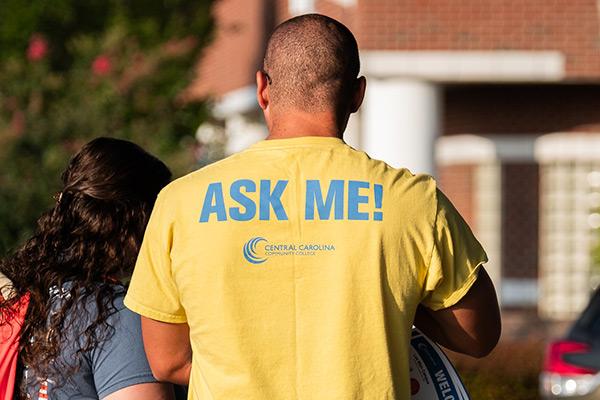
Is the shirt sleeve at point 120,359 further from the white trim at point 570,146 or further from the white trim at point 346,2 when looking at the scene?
the white trim at point 570,146

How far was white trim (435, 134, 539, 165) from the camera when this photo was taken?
18.1 meters

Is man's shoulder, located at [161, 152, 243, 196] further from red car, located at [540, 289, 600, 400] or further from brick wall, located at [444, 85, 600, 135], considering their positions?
brick wall, located at [444, 85, 600, 135]

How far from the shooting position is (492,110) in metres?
18.0

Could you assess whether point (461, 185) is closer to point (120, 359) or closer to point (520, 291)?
point (520, 291)

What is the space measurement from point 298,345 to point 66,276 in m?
0.81

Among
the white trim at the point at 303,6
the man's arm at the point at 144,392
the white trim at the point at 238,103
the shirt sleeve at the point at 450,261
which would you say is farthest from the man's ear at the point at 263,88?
the white trim at the point at 238,103

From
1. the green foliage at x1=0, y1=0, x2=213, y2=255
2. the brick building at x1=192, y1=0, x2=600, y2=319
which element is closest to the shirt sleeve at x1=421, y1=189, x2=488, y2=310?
the green foliage at x1=0, y1=0, x2=213, y2=255

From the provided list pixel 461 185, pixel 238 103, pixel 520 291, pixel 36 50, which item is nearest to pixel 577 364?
pixel 36 50

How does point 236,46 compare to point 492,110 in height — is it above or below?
above

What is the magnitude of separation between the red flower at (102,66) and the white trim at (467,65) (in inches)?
111

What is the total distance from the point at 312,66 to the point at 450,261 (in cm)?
55

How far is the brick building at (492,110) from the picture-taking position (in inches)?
595

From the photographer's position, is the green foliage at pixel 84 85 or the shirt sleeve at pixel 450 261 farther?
the green foliage at pixel 84 85

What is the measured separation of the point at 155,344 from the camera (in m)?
3.34
